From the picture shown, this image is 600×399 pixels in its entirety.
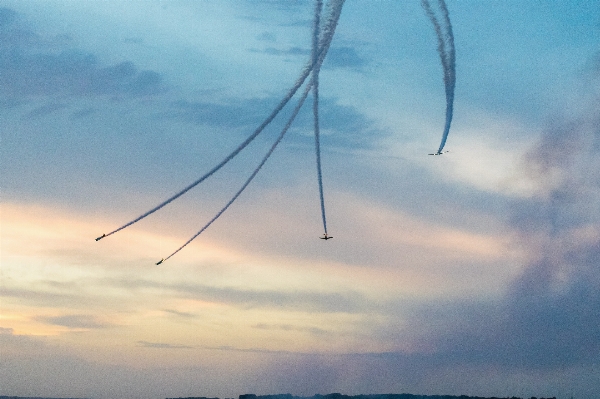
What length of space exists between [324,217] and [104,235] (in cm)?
3004

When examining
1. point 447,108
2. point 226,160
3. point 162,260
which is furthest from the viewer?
point 162,260

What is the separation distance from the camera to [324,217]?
117750mm

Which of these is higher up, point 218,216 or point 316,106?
point 316,106

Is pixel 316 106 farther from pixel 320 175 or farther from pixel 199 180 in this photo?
pixel 199 180

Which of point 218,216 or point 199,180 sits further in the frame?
point 218,216

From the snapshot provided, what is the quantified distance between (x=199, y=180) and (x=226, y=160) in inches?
193

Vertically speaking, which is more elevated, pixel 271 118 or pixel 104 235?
pixel 271 118

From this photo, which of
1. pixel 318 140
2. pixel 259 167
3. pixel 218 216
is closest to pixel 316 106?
pixel 318 140

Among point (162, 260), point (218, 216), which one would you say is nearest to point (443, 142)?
point (218, 216)

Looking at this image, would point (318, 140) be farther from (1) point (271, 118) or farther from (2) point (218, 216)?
(2) point (218, 216)

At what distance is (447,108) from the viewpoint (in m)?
102

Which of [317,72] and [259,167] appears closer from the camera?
[317,72]

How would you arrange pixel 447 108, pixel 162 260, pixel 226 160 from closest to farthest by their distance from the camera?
pixel 447 108 < pixel 226 160 < pixel 162 260

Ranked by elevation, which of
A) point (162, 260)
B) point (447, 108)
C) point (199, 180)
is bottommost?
point (162, 260)
